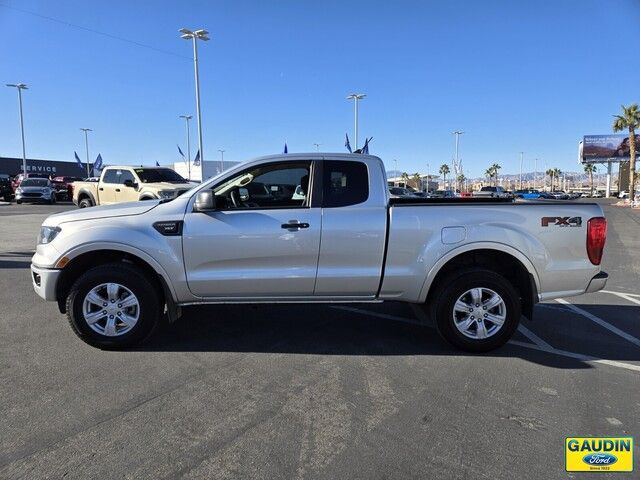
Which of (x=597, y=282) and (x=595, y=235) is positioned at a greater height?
(x=595, y=235)

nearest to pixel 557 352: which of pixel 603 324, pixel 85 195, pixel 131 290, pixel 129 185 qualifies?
pixel 603 324

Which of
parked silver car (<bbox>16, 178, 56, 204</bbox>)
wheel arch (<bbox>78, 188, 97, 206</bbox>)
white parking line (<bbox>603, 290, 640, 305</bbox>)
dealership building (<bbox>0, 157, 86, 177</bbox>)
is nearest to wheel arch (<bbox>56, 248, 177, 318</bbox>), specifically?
white parking line (<bbox>603, 290, 640, 305</bbox>)

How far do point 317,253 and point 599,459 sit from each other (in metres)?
2.66

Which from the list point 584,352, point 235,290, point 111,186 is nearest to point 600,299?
point 584,352

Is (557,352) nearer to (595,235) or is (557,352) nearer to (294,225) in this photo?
(595,235)

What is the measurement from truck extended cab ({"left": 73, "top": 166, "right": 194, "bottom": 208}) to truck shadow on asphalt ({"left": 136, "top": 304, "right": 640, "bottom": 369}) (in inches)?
383

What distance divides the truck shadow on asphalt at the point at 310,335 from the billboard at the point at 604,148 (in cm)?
9264

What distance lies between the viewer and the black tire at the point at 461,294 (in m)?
4.62

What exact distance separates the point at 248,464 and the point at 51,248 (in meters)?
3.05

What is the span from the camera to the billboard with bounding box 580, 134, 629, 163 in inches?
3282

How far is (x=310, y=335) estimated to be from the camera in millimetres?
5273

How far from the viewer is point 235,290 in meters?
4.69

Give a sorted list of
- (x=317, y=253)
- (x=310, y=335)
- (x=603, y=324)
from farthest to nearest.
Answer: (x=603, y=324), (x=310, y=335), (x=317, y=253)

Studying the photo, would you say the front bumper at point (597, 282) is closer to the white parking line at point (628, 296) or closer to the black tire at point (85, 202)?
the white parking line at point (628, 296)
